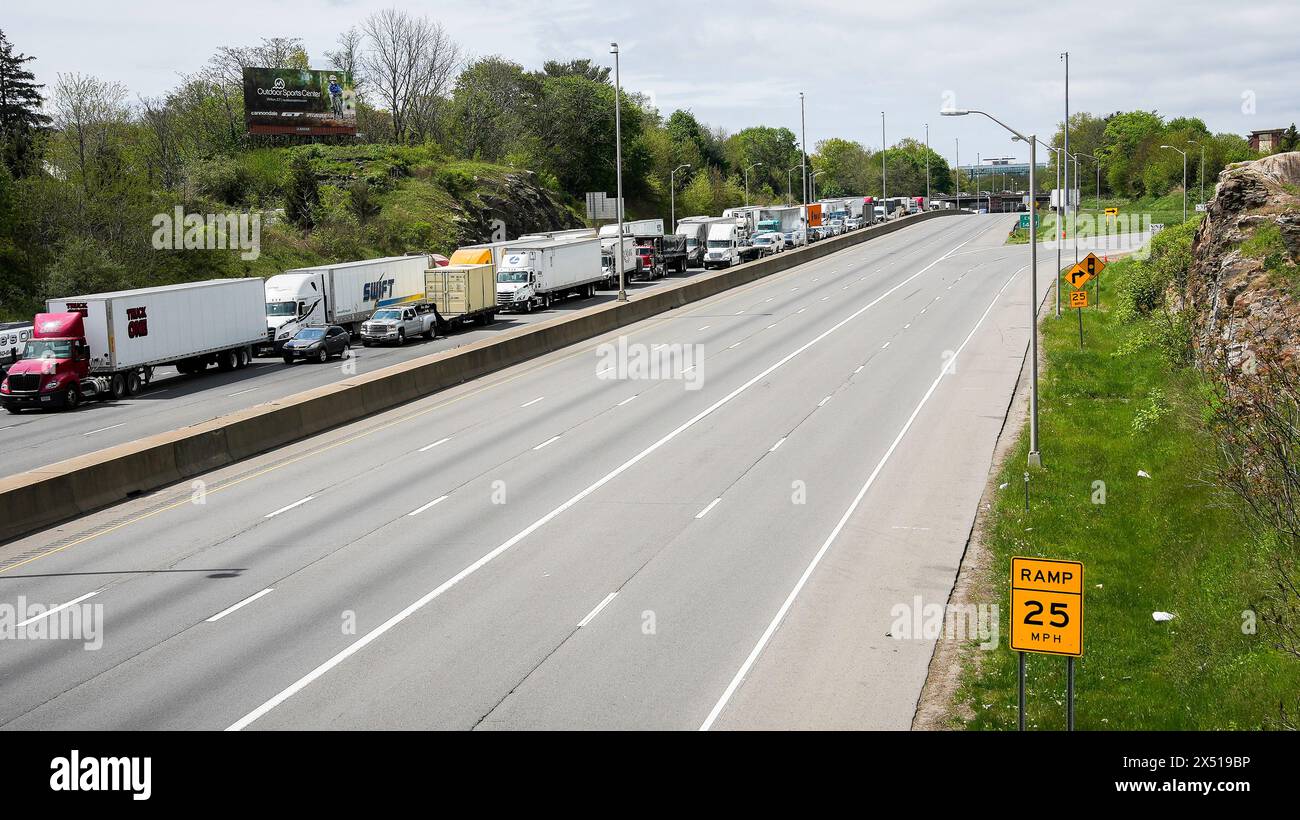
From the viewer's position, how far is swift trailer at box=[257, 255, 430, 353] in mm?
47094

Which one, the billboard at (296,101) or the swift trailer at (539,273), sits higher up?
the billboard at (296,101)

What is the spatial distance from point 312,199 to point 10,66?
20428 mm

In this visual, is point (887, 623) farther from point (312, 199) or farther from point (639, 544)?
point (312, 199)

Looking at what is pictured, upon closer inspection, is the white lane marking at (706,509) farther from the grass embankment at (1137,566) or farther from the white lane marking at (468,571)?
the grass embankment at (1137,566)

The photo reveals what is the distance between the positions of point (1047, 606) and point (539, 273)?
4761cm

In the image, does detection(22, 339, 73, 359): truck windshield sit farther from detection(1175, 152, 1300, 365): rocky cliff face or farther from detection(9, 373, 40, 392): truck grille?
detection(1175, 152, 1300, 365): rocky cliff face

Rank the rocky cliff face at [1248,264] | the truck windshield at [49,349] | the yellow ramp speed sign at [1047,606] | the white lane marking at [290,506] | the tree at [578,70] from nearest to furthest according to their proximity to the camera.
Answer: the yellow ramp speed sign at [1047,606] → the white lane marking at [290,506] → the rocky cliff face at [1248,264] → the truck windshield at [49,349] → the tree at [578,70]

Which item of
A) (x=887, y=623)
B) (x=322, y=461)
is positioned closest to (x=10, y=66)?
(x=322, y=461)

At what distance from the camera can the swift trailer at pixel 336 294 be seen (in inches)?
1854

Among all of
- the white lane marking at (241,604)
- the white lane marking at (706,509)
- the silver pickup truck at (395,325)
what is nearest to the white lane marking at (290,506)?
the white lane marking at (241,604)

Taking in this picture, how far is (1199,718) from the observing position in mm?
12734

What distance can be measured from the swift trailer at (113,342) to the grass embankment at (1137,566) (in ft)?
90.3

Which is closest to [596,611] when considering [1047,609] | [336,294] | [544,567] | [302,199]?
[544,567]

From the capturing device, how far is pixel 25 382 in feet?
117
